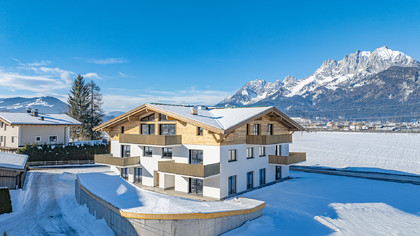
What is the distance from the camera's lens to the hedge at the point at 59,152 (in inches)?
1417

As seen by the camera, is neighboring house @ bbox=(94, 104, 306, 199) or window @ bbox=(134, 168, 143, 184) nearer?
neighboring house @ bbox=(94, 104, 306, 199)

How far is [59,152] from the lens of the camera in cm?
3759

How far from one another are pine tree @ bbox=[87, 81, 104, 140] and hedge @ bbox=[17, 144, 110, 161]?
18715mm

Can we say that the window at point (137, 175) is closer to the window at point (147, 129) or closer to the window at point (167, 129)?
the window at point (147, 129)

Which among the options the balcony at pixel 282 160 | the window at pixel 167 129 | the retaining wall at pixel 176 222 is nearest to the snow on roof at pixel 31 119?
the window at pixel 167 129

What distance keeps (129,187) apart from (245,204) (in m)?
9.77

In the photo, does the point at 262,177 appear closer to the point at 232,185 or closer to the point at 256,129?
the point at 232,185

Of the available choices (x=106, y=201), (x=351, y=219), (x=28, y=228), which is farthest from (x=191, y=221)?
(x=28, y=228)

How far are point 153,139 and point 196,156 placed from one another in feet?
14.0

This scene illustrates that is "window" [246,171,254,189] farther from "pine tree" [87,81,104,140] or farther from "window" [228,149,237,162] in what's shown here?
"pine tree" [87,81,104,140]

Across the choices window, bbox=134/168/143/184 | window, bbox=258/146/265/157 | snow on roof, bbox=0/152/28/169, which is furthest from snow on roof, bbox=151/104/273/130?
snow on roof, bbox=0/152/28/169

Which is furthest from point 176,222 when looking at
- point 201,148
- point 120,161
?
point 120,161

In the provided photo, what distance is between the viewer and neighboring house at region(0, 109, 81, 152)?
3872 cm

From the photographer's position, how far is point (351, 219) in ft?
52.0
